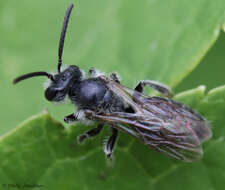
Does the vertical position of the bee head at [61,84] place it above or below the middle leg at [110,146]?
above

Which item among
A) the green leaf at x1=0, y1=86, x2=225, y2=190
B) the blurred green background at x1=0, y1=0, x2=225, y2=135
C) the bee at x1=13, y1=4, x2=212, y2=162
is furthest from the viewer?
the blurred green background at x1=0, y1=0, x2=225, y2=135

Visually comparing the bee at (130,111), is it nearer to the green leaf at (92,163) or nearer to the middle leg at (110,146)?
the middle leg at (110,146)

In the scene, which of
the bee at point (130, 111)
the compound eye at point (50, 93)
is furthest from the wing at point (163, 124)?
the compound eye at point (50, 93)

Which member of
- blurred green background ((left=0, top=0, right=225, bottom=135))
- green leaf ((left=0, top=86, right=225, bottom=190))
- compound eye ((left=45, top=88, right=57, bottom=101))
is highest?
blurred green background ((left=0, top=0, right=225, bottom=135))

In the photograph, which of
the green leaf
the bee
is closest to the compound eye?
the bee

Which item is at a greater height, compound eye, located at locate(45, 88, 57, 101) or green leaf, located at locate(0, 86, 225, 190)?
compound eye, located at locate(45, 88, 57, 101)

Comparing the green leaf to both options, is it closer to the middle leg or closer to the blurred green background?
the middle leg
